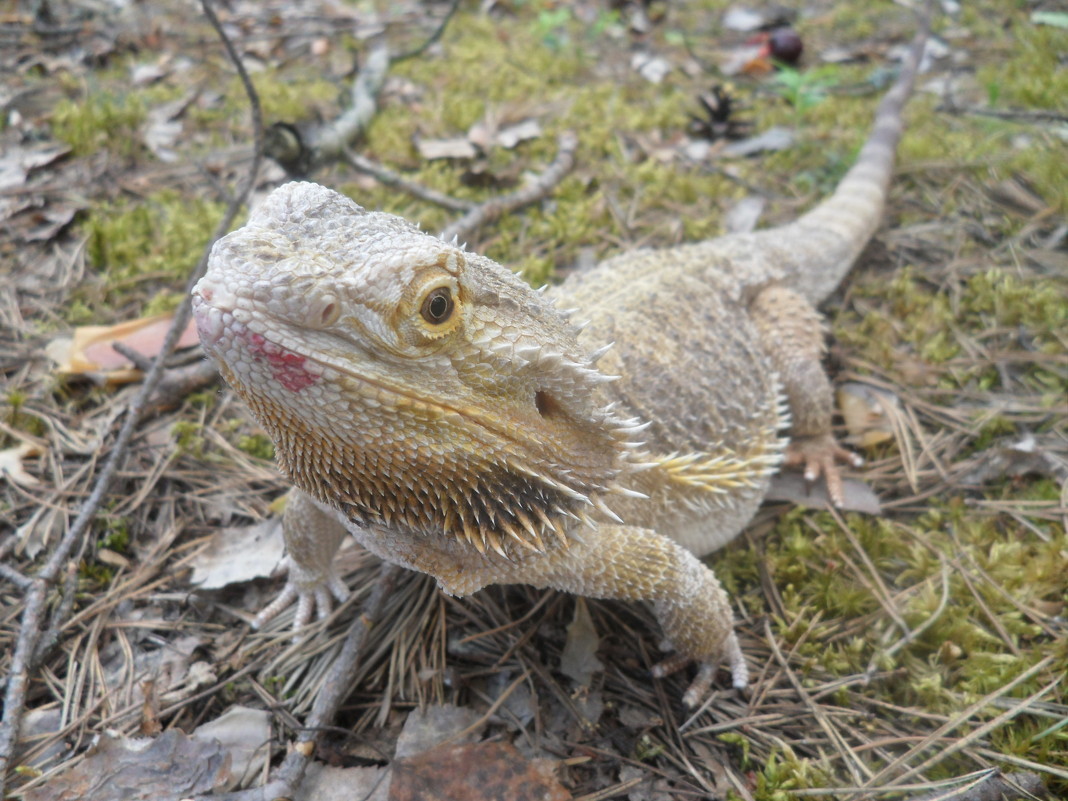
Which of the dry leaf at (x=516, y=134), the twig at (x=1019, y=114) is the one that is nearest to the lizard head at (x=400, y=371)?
the dry leaf at (x=516, y=134)

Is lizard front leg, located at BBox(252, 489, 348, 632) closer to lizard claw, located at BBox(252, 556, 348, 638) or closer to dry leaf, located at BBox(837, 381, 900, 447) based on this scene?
lizard claw, located at BBox(252, 556, 348, 638)

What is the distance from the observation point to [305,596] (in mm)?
2807

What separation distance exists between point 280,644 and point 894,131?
A: 490cm

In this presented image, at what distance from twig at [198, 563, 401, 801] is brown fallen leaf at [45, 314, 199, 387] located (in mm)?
1745

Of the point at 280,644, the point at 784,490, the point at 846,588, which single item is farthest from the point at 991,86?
the point at 280,644

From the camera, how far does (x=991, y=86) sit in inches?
200

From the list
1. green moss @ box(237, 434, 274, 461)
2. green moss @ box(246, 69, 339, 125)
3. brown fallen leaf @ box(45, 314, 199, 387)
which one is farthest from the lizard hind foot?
green moss @ box(246, 69, 339, 125)

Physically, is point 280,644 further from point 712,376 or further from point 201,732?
point 712,376

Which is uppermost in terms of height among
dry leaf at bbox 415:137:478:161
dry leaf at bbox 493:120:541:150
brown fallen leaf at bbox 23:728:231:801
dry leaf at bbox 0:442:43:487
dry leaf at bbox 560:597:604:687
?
dry leaf at bbox 415:137:478:161

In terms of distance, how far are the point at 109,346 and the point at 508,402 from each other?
107 inches

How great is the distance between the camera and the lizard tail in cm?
397

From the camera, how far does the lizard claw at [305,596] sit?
2752mm

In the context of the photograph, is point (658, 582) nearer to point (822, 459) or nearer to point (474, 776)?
point (474, 776)

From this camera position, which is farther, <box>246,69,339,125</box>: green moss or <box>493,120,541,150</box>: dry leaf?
<box>246,69,339,125</box>: green moss
